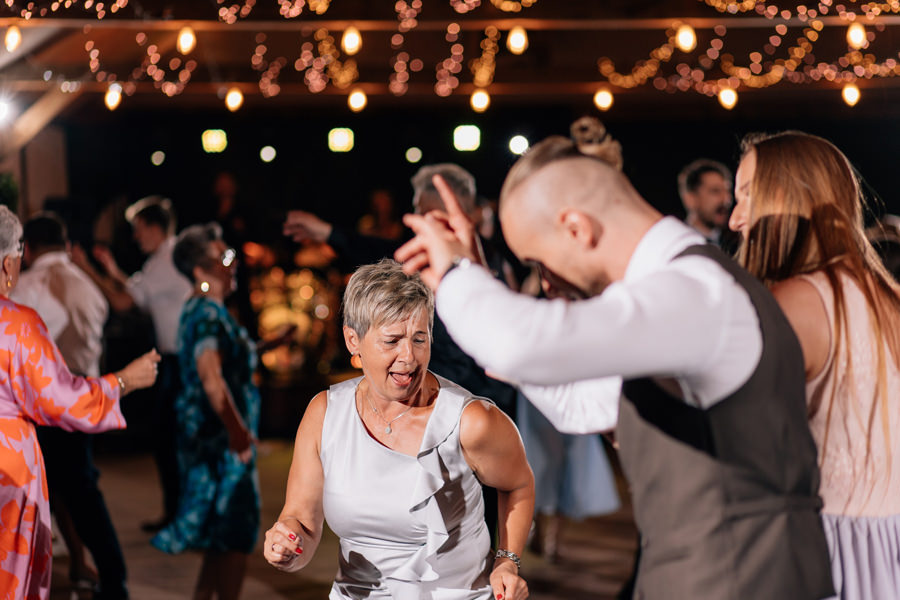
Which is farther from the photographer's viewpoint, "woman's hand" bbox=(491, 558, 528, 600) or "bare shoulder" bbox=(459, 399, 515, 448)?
"bare shoulder" bbox=(459, 399, 515, 448)

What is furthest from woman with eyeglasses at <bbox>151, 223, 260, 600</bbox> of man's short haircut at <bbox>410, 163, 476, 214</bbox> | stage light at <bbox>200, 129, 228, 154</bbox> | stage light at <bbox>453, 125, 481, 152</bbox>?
stage light at <bbox>200, 129, 228, 154</bbox>

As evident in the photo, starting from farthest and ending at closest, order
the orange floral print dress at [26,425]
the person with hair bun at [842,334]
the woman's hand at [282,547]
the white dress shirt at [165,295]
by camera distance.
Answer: the white dress shirt at [165,295]
the orange floral print dress at [26,425]
the woman's hand at [282,547]
the person with hair bun at [842,334]

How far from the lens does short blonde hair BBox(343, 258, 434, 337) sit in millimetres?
2264

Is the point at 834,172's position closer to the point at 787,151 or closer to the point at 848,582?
the point at 787,151

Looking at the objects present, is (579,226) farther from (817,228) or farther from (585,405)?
(817,228)

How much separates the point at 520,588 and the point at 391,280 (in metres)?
0.74

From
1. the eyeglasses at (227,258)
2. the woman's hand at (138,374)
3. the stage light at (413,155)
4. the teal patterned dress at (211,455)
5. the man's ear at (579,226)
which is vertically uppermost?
the man's ear at (579,226)

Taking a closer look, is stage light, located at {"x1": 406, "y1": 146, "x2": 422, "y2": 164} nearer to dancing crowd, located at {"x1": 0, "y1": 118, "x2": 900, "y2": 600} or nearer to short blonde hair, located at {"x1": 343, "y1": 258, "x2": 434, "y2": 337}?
dancing crowd, located at {"x1": 0, "y1": 118, "x2": 900, "y2": 600}

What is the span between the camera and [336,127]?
11945mm

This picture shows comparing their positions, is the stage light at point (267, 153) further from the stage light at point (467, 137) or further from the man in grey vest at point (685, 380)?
the man in grey vest at point (685, 380)

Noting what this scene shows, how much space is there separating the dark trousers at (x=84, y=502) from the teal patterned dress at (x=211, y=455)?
773 millimetres

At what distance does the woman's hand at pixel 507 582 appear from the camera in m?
2.09

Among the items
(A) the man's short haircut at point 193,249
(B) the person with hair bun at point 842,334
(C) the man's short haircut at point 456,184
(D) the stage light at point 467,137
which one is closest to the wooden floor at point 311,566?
(A) the man's short haircut at point 193,249

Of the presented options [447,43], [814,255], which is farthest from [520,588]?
[447,43]
